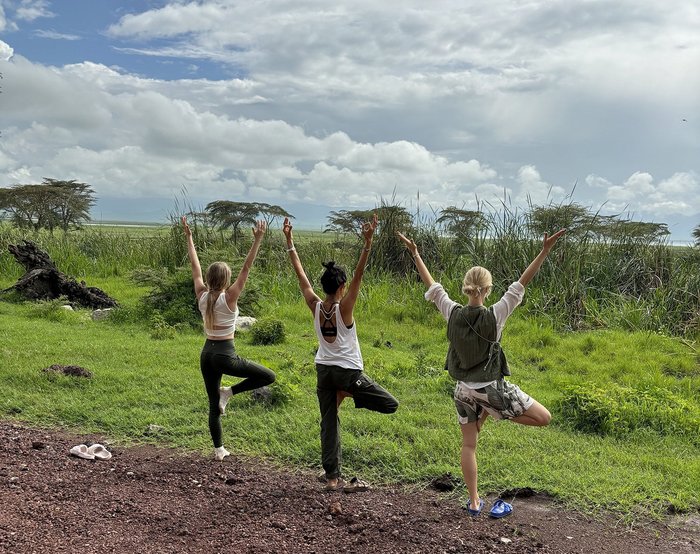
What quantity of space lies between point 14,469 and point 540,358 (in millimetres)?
7183

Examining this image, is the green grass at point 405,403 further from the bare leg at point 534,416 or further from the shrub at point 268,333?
the bare leg at point 534,416

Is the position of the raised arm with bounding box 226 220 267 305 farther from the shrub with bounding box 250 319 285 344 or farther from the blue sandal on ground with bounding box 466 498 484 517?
the shrub with bounding box 250 319 285 344

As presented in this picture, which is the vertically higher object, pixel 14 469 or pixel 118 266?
pixel 118 266

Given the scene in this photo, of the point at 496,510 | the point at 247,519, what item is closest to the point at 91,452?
the point at 247,519

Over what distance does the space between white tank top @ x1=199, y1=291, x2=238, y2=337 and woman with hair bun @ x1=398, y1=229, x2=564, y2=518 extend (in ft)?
6.06

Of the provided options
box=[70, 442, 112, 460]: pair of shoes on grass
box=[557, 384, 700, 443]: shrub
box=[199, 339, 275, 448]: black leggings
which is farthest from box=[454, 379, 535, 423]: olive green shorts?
box=[70, 442, 112, 460]: pair of shoes on grass

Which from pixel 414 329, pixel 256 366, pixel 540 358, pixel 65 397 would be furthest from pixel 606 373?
pixel 65 397

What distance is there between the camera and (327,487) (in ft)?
15.9

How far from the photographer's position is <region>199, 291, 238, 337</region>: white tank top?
208 inches

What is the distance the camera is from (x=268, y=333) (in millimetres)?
10055

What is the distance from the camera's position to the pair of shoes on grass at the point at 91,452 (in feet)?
17.9

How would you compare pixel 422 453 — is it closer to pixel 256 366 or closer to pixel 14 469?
pixel 256 366

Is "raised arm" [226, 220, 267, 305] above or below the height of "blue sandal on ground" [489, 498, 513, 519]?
above

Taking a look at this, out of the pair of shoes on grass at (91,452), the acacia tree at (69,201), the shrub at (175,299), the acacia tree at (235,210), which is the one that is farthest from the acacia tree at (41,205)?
the pair of shoes on grass at (91,452)
